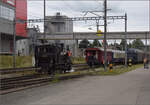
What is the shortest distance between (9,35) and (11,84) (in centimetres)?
Answer: 3600

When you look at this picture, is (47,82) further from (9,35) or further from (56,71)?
(9,35)

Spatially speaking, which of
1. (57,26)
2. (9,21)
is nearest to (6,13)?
(9,21)

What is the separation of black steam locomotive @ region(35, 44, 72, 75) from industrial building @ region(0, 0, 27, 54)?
19.9 meters

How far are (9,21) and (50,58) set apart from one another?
2546 centimetres

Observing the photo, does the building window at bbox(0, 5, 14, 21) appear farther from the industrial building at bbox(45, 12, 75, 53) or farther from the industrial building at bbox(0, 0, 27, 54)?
the industrial building at bbox(45, 12, 75, 53)

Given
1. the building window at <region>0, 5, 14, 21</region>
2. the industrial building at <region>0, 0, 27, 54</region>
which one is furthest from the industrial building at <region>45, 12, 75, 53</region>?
the building window at <region>0, 5, 14, 21</region>

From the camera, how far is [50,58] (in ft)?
66.5

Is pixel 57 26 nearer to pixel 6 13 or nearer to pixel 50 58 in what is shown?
pixel 6 13

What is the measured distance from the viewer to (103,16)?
2455cm

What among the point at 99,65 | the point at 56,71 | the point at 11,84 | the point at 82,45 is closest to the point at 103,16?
the point at 56,71

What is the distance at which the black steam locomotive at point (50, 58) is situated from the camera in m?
20.2

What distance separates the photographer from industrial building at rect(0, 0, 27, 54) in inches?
1629

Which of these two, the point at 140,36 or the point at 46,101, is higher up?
the point at 140,36

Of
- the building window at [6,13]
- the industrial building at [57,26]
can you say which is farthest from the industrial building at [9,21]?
the industrial building at [57,26]
